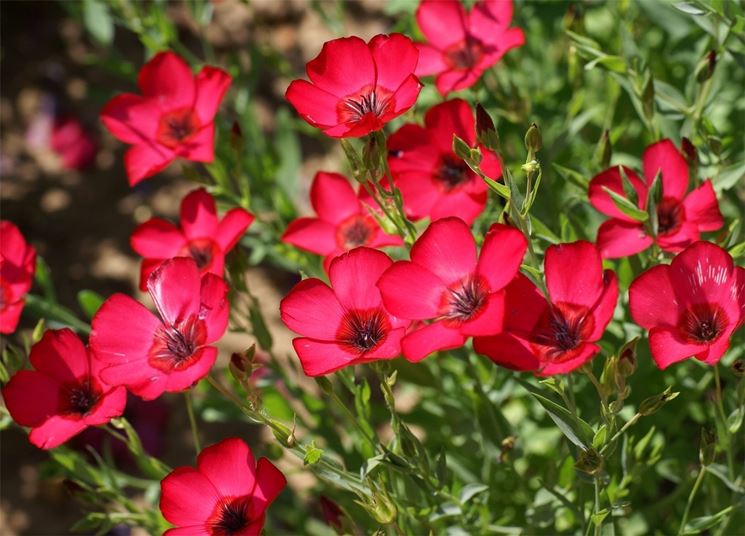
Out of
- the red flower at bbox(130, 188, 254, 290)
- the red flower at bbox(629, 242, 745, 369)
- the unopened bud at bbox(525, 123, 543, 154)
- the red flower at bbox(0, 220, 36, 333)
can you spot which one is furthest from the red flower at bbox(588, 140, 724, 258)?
the red flower at bbox(0, 220, 36, 333)

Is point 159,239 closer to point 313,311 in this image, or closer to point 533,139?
point 313,311

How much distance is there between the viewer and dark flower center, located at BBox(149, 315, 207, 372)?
153 centimetres

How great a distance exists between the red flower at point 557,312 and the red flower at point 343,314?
0.16m

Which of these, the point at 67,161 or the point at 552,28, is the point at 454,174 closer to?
the point at 552,28

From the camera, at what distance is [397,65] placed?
1561 millimetres

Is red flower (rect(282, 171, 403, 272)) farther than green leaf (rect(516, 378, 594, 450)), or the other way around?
red flower (rect(282, 171, 403, 272))

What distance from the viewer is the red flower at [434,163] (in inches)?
67.5

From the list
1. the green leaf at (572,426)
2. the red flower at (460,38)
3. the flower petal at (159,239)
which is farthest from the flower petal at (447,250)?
the flower petal at (159,239)

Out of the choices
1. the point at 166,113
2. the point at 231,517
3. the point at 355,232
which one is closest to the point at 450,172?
the point at 355,232

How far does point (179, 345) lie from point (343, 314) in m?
0.26

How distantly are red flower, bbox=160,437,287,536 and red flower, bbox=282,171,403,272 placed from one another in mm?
463

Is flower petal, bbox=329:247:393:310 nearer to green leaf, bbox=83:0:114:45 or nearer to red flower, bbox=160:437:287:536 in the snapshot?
red flower, bbox=160:437:287:536

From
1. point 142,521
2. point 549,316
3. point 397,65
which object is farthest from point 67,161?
point 549,316

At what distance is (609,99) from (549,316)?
977 mm
